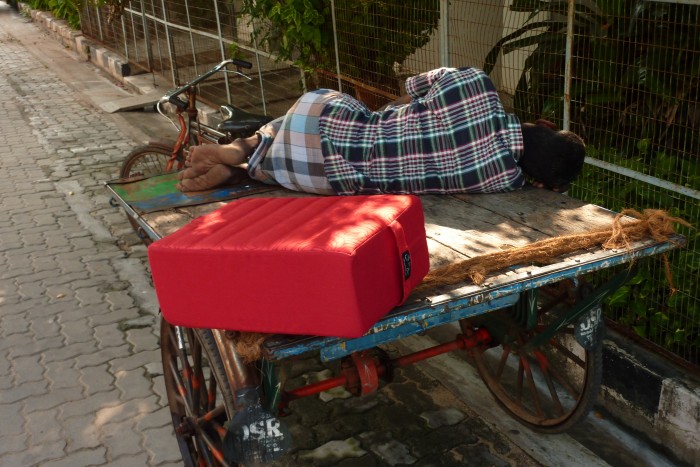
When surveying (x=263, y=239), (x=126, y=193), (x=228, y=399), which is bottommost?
(x=228, y=399)

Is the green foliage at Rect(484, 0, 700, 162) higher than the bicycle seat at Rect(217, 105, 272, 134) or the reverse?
higher

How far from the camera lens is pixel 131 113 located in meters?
10.1

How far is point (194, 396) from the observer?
3.06 meters

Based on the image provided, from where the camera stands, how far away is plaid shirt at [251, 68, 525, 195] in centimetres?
320

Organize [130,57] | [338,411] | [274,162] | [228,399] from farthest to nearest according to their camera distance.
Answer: [130,57] < [338,411] < [274,162] < [228,399]

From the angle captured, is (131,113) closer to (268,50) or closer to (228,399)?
(268,50)

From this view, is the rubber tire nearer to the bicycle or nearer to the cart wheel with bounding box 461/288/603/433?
the cart wheel with bounding box 461/288/603/433

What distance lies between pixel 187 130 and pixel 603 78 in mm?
2917

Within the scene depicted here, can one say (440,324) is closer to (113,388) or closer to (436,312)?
(436,312)

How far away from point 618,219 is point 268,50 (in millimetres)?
4960

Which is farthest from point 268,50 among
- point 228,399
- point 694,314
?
point 228,399

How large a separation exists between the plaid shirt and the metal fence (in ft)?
2.75

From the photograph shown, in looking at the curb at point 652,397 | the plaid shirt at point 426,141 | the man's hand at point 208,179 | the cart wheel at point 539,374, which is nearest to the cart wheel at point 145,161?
the man's hand at point 208,179

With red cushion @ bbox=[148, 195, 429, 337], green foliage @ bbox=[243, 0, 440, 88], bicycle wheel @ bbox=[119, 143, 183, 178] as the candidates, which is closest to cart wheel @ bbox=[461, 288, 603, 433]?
red cushion @ bbox=[148, 195, 429, 337]
